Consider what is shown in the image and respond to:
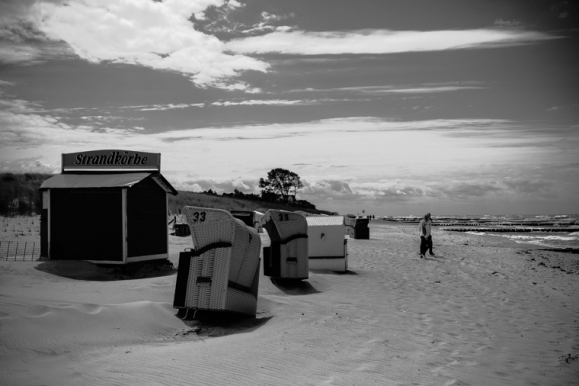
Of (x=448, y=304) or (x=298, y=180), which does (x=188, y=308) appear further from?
(x=298, y=180)

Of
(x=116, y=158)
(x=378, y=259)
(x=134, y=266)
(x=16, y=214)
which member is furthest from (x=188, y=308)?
(x=16, y=214)

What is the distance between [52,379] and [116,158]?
45.1 feet

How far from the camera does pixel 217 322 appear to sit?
29.9 ft

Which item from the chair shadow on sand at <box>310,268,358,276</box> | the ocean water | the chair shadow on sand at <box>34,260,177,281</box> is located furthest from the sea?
the chair shadow on sand at <box>34,260,177,281</box>

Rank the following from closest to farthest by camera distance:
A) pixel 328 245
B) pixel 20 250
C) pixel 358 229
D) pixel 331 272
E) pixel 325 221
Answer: pixel 331 272, pixel 328 245, pixel 325 221, pixel 20 250, pixel 358 229

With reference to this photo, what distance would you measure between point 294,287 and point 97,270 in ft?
21.0

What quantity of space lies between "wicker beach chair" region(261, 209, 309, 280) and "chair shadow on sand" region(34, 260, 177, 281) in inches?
182

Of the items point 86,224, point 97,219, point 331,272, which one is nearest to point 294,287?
point 331,272

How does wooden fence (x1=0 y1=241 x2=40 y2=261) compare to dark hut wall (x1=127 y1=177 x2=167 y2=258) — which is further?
wooden fence (x1=0 y1=241 x2=40 y2=261)

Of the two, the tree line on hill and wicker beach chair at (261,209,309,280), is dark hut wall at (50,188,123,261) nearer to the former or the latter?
wicker beach chair at (261,209,309,280)

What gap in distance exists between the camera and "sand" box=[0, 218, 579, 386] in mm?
5809

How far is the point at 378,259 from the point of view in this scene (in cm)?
2114

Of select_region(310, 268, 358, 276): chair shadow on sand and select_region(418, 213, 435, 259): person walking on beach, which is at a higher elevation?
select_region(418, 213, 435, 259): person walking on beach

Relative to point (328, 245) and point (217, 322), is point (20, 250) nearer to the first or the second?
point (328, 245)
